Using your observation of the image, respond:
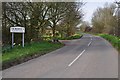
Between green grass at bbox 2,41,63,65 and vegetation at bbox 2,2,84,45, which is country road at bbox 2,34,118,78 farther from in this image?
vegetation at bbox 2,2,84,45

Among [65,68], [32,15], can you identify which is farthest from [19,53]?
[32,15]

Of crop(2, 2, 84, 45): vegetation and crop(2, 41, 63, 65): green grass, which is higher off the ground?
crop(2, 2, 84, 45): vegetation

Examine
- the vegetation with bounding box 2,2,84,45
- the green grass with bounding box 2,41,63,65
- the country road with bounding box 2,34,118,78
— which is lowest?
the country road with bounding box 2,34,118,78

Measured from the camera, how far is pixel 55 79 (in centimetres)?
1127

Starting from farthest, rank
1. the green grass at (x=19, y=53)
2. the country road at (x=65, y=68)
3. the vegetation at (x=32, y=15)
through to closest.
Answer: the vegetation at (x=32, y=15) < the green grass at (x=19, y=53) < the country road at (x=65, y=68)

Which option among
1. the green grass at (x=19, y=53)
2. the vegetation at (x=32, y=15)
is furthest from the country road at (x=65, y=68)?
the vegetation at (x=32, y=15)

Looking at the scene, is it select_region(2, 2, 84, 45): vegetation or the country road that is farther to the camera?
select_region(2, 2, 84, 45): vegetation

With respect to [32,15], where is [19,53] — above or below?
below

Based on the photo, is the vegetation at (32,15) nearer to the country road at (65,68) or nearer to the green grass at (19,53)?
the green grass at (19,53)

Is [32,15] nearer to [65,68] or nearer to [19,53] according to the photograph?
[19,53]

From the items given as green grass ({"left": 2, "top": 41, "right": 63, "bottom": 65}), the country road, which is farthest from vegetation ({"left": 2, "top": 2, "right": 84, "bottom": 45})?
the country road

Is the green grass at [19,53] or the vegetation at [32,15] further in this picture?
the vegetation at [32,15]

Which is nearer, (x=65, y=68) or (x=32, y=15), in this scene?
(x=65, y=68)

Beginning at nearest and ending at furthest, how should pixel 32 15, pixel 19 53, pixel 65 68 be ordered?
pixel 65 68, pixel 19 53, pixel 32 15
